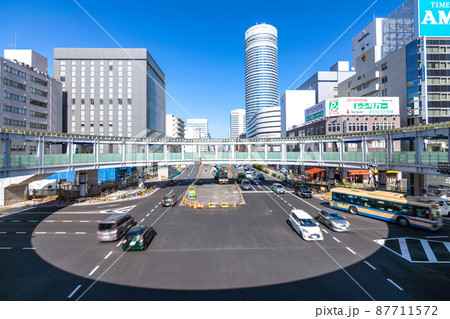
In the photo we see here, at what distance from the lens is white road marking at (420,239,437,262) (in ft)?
50.4

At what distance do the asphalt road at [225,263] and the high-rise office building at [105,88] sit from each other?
57.2 m

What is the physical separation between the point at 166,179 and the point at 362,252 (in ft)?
177

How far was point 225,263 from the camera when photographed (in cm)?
1491

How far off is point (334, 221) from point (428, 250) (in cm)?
681

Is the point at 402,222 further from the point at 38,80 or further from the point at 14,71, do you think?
the point at 38,80

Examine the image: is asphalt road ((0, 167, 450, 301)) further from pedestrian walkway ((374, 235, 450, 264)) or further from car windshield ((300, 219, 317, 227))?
car windshield ((300, 219, 317, 227))

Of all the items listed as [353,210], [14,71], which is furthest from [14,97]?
[353,210]

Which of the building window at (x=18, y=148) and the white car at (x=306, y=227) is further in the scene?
the building window at (x=18, y=148)

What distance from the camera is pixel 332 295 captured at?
1103 centimetres

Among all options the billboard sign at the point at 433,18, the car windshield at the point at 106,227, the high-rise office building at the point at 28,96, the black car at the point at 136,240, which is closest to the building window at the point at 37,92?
the high-rise office building at the point at 28,96

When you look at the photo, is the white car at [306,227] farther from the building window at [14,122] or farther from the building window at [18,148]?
the building window at [14,122]

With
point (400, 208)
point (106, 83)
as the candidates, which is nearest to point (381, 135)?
point (400, 208)

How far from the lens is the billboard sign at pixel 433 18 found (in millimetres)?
54250

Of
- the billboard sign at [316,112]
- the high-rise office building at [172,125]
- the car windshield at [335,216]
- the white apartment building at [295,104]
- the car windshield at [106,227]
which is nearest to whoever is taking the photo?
the car windshield at [106,227]
